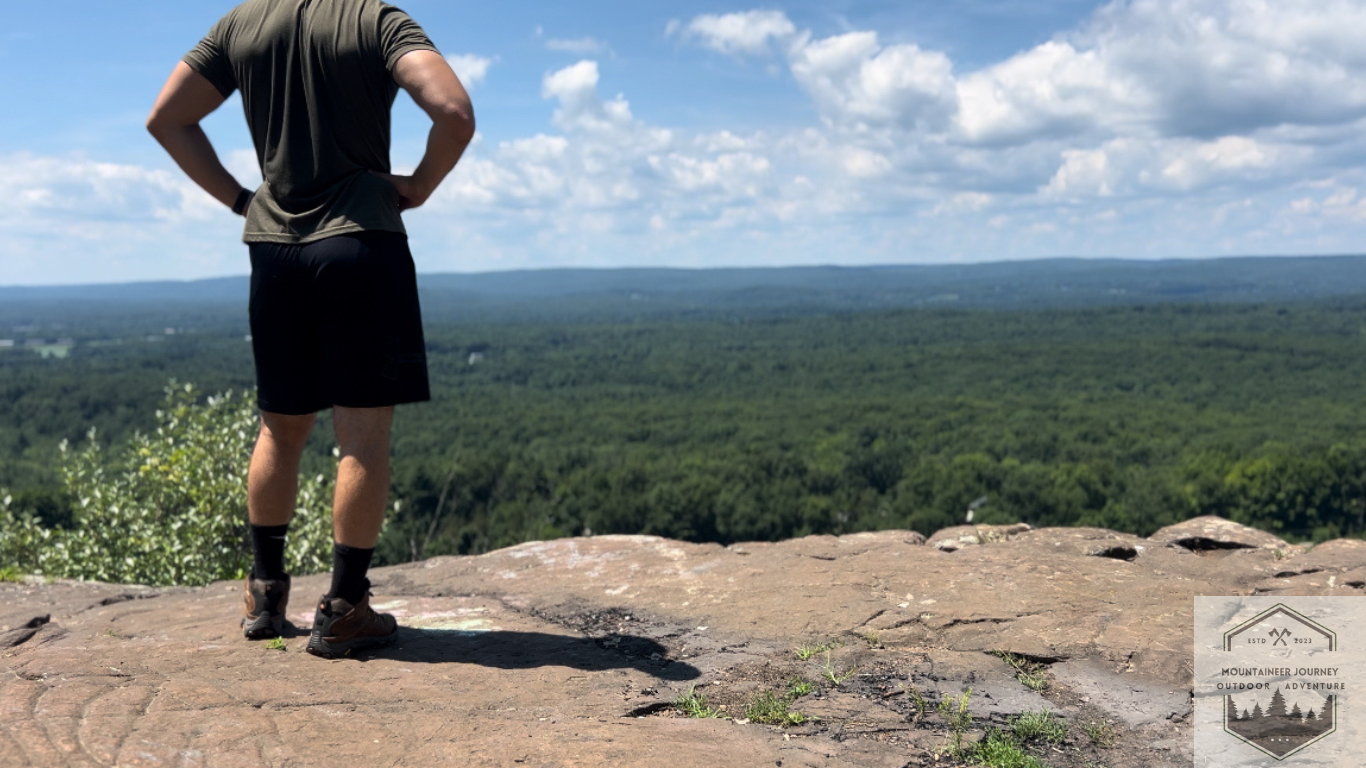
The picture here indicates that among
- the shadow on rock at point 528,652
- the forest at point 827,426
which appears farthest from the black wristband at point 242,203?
the forest at point 827,426

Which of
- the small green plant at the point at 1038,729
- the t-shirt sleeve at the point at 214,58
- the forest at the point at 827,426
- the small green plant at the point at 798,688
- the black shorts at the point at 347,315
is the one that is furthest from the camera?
the forest at the point at 827,426

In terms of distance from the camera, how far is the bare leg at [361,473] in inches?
135

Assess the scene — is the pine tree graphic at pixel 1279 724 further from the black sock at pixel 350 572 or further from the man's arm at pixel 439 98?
the man's arm at pixel 439 98

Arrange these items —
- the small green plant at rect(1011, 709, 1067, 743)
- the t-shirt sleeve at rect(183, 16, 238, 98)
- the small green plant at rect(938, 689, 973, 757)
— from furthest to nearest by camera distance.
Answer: the t-shirt sleeve at rect(183, 16, 238, 98) < the small green plant at rect(1011, 709, 1067, 743) < the small green plant at rect(938, 689, 973, 757)

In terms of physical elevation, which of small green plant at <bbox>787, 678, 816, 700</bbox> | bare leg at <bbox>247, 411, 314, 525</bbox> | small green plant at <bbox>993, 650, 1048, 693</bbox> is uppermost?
bare leg at <bbox>247, 411, 314, 525</bbox>

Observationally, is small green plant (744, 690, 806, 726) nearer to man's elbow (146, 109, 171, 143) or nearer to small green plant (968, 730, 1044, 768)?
small green plant (968, 730, 1044, 768)

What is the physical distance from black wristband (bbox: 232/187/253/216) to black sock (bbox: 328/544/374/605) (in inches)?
52.2

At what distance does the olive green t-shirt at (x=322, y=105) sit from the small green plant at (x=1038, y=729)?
252 cm

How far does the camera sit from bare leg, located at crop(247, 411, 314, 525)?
12.1 feet

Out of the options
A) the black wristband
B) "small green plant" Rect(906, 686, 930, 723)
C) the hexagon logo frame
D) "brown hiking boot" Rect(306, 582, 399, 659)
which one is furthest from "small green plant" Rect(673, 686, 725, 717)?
the black wristband

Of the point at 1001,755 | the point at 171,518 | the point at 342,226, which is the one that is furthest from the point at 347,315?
the point at 171,518

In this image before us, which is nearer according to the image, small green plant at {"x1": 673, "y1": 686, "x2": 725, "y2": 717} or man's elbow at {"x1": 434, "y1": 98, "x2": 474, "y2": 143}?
small green plant at {"x1": 673, "y1": 686, "x2": 725, "y2": 717}

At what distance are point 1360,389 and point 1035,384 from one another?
27816mm

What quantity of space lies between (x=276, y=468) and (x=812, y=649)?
6.85ft
